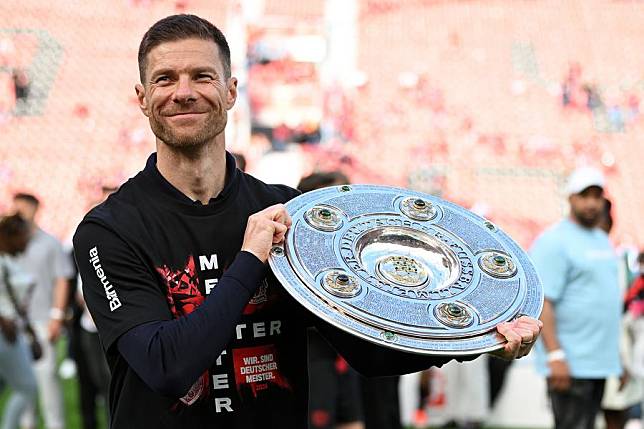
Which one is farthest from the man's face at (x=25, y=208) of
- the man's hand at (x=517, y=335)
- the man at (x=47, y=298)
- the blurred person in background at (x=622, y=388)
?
the man's hand at (x=517, y=335)

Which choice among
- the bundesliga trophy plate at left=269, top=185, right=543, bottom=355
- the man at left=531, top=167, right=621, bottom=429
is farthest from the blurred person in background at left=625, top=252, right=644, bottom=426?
the bundesliga trophy plate at left=269, top=185, right=543, bottom=355

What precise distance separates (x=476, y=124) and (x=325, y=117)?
125 inches

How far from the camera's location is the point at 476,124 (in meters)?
21.1

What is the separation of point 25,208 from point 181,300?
231 inches

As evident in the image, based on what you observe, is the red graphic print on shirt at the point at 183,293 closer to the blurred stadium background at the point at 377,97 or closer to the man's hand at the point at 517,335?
the man's hand at the point at 517,335

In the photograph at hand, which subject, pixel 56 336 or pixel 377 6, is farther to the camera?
pixel 377 6

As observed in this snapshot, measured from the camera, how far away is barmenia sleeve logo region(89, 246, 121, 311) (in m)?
2.12

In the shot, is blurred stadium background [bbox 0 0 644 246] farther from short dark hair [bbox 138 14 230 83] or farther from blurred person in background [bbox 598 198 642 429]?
short dark hair [bbox 138 14 230 83]

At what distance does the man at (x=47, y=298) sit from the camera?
7.37 meters

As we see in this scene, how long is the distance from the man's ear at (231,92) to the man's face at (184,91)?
0.06 metres

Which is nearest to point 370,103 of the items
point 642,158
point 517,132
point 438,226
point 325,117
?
point 325,117

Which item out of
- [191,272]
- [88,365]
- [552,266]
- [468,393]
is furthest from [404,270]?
[468,393]

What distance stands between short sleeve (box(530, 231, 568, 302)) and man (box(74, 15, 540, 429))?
141 inches

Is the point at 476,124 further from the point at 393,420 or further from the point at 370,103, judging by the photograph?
the point at 393,420
